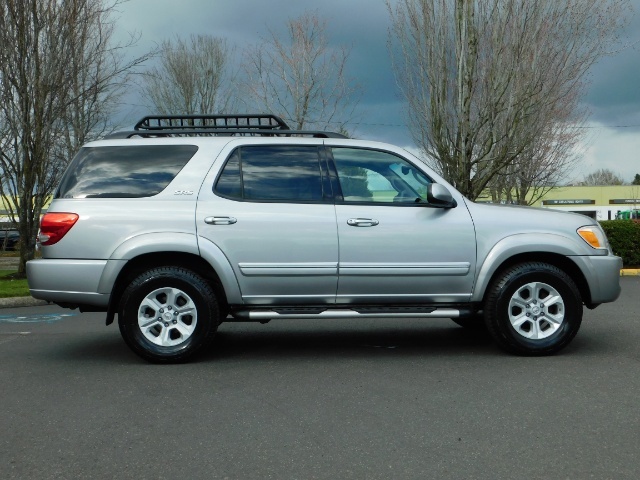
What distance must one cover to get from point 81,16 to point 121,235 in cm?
1087

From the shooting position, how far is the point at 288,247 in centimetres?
643

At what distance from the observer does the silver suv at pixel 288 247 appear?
21.0 feet

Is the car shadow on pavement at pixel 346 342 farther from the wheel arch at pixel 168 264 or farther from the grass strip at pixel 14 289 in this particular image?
the grass strip at pixel 14 289

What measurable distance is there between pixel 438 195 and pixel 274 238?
1442 millimetres

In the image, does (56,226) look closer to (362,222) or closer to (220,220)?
(220,220)

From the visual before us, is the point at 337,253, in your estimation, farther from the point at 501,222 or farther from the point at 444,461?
the point at 444,461

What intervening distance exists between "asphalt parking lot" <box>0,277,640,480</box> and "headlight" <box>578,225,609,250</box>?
978 mm

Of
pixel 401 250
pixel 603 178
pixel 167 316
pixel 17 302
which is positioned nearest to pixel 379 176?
pixel 401 250

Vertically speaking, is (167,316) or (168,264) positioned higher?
(168,264)

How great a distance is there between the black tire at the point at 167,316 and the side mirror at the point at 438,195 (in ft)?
6.70

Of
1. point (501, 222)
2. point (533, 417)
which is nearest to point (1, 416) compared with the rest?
point (533, 417)

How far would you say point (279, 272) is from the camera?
6.43 m

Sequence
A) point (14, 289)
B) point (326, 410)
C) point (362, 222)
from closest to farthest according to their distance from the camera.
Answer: point (326, 410), point (362, 222), point (14, 289)

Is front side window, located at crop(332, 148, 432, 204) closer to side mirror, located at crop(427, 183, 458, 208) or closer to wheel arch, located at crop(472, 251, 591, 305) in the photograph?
side mirror, located at crop(427, 183, 458, 208)
